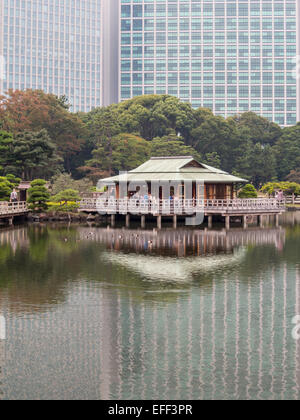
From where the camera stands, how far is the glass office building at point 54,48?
17175cm

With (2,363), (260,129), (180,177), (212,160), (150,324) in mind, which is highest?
(260,129)

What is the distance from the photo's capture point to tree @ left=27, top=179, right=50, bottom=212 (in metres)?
53.7

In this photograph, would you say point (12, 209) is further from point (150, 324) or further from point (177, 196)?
point (150, 324)

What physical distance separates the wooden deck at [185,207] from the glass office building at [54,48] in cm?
12829

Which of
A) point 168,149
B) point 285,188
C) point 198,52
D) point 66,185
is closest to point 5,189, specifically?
point 66,185

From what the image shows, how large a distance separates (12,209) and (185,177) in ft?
51.9

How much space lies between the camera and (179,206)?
48.4 m

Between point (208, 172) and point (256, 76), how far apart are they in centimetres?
12979

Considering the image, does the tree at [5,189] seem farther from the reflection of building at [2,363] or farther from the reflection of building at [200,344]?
the reflection of building at [2,363]

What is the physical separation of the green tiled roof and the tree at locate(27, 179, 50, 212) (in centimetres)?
630

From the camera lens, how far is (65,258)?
96.9ft

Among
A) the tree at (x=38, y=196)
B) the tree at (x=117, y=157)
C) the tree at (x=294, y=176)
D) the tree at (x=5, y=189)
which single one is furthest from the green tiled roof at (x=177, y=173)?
the tree at (x=294, y=176)

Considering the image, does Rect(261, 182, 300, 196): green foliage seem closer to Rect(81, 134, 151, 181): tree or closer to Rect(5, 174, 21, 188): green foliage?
Rect(81, 134, 151, 181): tree
